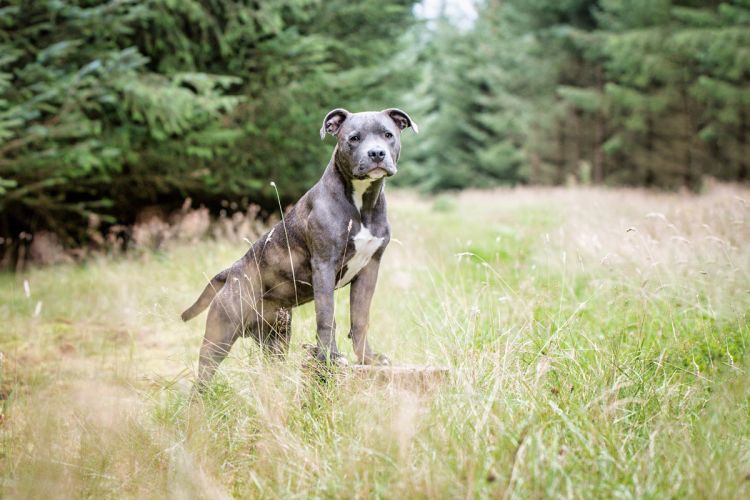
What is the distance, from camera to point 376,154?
2.99 m

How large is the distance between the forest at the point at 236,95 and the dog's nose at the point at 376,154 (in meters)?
4.07

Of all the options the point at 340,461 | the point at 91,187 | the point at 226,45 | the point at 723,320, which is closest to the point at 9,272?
the point at 91,187

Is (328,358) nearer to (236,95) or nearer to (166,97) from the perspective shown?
A: (166,97)

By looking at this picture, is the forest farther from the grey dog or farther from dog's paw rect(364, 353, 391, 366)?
dog's paw rect(364, 353, 391, 366)

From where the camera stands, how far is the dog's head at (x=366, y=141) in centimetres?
300

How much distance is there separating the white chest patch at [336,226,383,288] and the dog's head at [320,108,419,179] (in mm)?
313

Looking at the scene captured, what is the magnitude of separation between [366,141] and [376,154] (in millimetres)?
133

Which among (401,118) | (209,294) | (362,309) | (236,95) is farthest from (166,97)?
(362,309)

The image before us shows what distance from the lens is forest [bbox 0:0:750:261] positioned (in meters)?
6.45

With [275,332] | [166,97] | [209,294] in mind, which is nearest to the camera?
[275,332]

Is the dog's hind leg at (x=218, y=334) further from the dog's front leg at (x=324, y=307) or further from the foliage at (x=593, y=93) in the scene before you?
the foliage at (x=593, y=93)

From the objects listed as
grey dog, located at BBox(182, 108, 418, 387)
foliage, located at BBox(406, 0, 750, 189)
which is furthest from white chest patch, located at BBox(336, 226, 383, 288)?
foliage, located at BBox(406, 0, 750, 189)

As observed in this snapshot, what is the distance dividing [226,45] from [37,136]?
3.00 m

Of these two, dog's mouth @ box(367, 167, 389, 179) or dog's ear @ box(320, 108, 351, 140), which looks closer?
dog's mouth @ box(367, 167, 389, 179)
